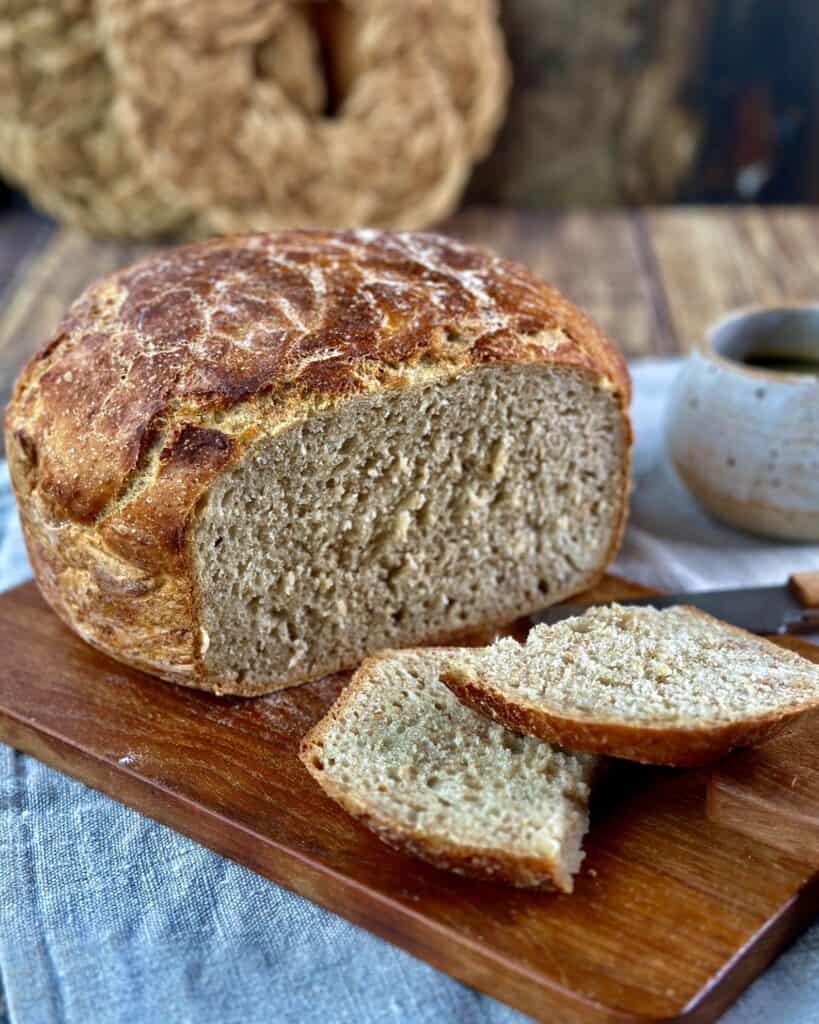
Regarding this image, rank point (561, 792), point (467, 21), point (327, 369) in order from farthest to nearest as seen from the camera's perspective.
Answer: point (467, 21), point (327, 369), point (561, 792)

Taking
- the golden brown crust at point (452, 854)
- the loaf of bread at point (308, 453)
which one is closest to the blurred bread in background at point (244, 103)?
the loaf of bread at point (308, 453)

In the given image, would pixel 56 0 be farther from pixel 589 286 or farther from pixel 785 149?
pixel 785 149

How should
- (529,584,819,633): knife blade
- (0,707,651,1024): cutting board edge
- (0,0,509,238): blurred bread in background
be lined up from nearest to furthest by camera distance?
1. (0,707,651,1024): cutting board edge
2. (529,584,819,633): knife blade
3. (0,0,509,238): blurred bread in background

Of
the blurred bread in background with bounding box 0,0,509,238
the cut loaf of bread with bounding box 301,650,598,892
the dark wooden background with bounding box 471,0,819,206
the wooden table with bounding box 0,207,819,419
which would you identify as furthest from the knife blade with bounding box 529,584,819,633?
the dark wooden background with bounding box 471,0,819,206

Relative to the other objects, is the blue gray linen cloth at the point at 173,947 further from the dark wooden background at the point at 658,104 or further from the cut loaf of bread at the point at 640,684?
the dark wooden background at the point at 658,104

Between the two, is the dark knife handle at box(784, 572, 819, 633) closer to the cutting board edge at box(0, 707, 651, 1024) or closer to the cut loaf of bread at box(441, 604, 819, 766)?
the cut loaf of bread at box(441, 604, 819, 766)

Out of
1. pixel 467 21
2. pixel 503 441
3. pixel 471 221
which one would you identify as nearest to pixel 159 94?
pixel 467 21

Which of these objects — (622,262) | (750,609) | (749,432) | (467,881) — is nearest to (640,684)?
(467,881)

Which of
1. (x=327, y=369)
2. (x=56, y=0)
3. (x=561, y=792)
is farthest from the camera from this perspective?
(x=56, y=0)
